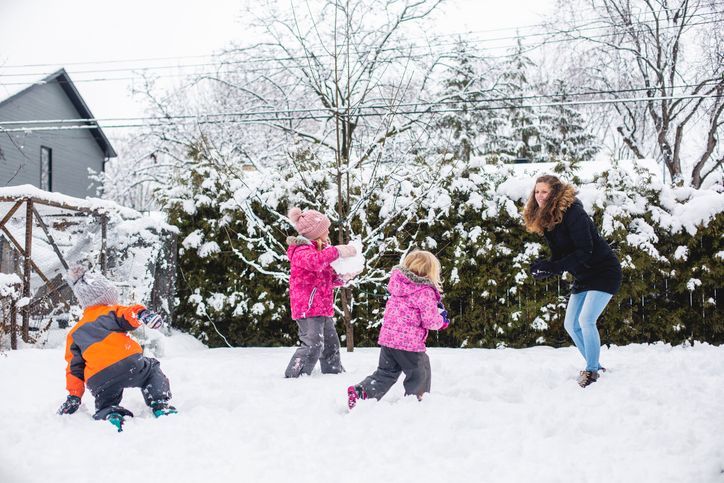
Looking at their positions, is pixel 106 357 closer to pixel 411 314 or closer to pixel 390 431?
pixel 390 431

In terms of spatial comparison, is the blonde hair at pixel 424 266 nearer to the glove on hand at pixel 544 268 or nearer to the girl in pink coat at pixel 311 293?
the girl in pink coat at pixel 311 293

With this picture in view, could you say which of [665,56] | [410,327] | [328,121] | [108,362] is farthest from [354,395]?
[665,56]

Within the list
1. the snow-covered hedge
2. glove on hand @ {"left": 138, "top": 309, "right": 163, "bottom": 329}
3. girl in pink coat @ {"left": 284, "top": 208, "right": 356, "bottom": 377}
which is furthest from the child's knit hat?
the snow-covered hedge

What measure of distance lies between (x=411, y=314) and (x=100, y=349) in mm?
2108

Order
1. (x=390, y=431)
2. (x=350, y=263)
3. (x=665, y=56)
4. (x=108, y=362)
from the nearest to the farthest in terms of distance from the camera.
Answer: (x=390, y=431), (x=108, y=362), (x=350, y=263), (x=665, y=56)

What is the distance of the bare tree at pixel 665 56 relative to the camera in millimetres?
16203

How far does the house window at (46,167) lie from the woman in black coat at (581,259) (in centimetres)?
2196

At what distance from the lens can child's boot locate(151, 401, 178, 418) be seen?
13.0 ft

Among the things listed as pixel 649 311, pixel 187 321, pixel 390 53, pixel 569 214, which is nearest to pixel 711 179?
pixel 649 311

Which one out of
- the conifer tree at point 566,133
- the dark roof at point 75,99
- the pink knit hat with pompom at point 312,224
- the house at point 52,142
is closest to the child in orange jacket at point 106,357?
the pink knit hat with pompom at point 312,224

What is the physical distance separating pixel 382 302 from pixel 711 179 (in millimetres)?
4374

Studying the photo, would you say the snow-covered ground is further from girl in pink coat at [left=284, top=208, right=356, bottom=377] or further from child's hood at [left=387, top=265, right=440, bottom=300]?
child's hood at [left=387, top=265, right=440, bottom=300]

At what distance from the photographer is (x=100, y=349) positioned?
3.91m

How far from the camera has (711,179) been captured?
738 cm
